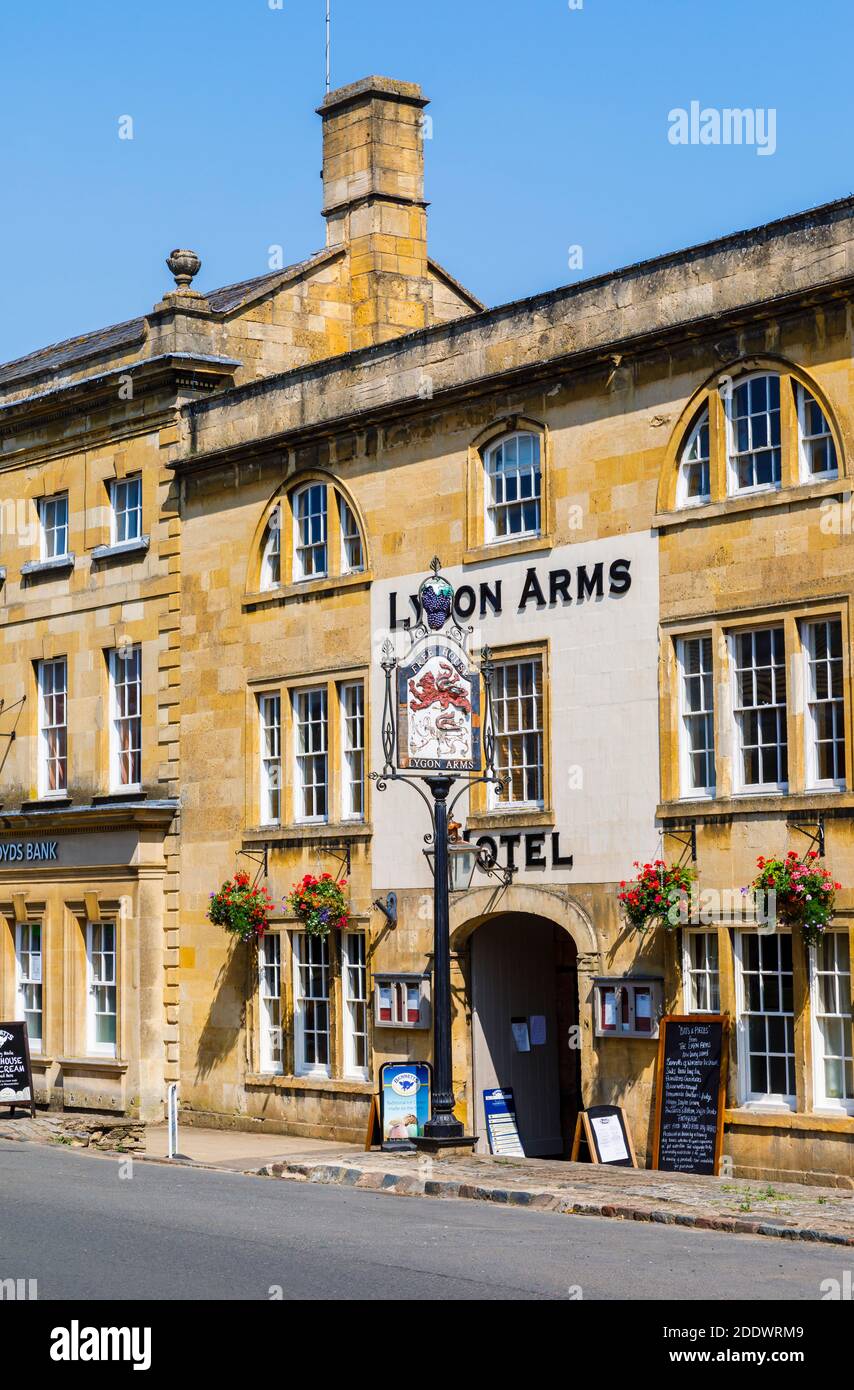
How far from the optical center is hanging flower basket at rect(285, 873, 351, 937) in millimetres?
24562

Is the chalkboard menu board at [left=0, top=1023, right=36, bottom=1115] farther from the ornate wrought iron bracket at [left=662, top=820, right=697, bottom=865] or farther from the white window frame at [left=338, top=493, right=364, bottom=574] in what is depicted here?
the ornate wrought iron bracket at [left=662, top=820, right=697, bottom=865]

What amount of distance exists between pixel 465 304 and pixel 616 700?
1148cm

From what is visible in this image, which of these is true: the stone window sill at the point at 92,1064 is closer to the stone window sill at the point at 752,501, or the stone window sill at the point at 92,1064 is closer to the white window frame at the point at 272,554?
the white window frame at the point at 272,554

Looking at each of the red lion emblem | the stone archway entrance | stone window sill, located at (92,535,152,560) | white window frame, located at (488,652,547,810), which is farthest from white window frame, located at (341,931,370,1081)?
stone window sill, located at (92,535,152,560)

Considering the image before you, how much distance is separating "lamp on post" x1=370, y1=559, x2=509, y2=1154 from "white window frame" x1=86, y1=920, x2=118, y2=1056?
7341mm

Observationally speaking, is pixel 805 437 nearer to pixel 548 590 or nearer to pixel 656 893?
pixel 548 590

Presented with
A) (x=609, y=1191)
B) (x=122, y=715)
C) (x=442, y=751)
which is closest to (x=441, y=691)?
(x=442, y=751)

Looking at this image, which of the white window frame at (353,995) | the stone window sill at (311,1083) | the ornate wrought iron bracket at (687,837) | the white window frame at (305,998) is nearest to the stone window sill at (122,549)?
the white window frame at (305,998)

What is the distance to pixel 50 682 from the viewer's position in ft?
101

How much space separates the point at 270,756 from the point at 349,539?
3.14 m

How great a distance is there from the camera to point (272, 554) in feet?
87.4

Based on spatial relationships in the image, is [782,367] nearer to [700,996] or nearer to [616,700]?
[616,700]
